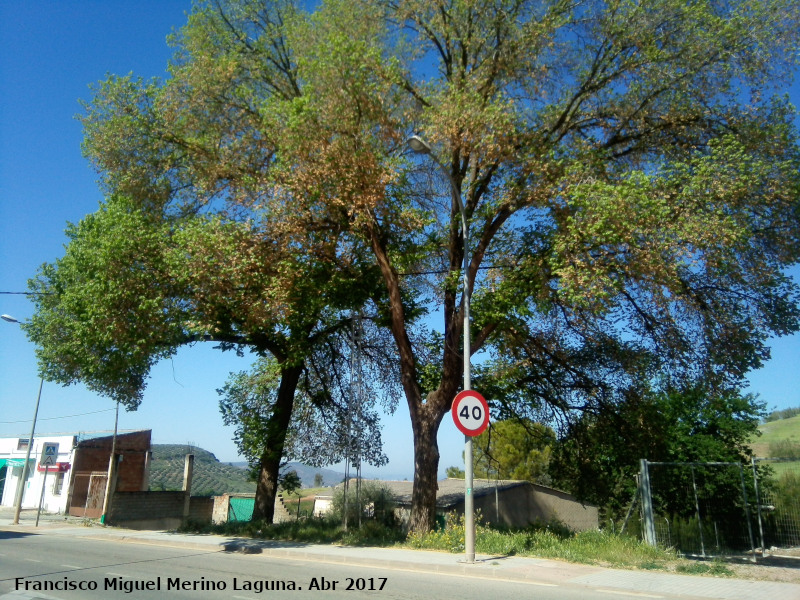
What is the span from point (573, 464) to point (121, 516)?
1930 centimetres

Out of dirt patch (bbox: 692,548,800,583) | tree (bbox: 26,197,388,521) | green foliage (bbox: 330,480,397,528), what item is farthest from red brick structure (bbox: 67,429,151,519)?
dirt patch (bbox: 692,548,800,583)

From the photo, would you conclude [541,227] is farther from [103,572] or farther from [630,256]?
[103,572]

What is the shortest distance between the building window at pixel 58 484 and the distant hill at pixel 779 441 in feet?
115

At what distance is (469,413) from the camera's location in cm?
1181

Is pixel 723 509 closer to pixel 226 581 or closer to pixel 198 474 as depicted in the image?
pixel 226 581

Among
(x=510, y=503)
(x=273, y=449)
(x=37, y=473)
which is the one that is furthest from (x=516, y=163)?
(x=37, y=473)

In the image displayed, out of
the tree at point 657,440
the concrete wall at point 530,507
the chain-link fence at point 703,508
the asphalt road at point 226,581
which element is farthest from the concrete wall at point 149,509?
the chain-link fence at point 703,508

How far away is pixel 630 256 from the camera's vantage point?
41.0ft

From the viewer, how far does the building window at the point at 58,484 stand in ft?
109

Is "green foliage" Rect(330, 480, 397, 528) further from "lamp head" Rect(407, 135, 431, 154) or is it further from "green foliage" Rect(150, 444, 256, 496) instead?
"green foliage" Rect(150, 444, 256, 496)

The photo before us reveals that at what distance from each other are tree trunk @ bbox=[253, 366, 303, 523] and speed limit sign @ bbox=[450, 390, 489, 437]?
33.6 feet

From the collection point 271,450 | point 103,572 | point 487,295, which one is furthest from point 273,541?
point 487,295

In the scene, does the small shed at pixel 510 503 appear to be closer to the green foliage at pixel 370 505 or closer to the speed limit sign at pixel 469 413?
the green foliage at pixel 370 505

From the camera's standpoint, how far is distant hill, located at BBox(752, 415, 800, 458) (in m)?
27.9
